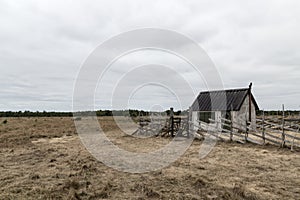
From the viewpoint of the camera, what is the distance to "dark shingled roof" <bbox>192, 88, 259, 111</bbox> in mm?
21406

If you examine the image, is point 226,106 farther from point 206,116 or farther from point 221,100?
point 206,116

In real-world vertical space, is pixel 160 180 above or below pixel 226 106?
below

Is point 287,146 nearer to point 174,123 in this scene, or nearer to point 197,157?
point 197,157

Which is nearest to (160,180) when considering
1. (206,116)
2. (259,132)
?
(259,132)

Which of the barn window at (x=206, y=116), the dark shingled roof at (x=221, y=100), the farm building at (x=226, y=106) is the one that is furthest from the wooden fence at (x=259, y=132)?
the barn window at (x=206, y=116)

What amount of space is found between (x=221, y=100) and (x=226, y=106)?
1338 mm

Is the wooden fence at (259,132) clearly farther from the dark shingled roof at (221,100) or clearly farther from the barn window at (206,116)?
the barn window at (206,116)

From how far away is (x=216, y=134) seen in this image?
1595cm

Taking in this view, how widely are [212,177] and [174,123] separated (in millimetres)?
12204

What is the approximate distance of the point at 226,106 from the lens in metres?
21.6

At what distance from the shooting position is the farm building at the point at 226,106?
21156 mm

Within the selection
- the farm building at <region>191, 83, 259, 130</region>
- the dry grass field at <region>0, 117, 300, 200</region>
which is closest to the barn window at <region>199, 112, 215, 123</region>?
the farm building at <region>191, 83, 259, 130</region>

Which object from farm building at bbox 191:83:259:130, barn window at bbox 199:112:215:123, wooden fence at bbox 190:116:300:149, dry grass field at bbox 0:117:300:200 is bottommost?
dry grass field at bbox 0:117:300:200

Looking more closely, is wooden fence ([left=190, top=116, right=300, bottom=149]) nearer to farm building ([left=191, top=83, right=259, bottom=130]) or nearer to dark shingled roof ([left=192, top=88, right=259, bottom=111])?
farm building ([left=191, top=83, right=259, bottom=130])
